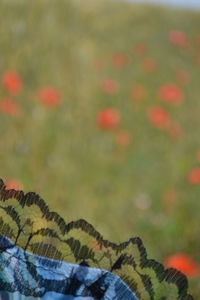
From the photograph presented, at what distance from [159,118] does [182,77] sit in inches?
30.1

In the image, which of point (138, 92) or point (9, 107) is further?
point (138, 92)

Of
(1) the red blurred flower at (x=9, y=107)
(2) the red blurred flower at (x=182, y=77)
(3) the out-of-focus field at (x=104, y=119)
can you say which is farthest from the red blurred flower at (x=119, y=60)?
(1) the red blurred flower at (x=9, y=107)

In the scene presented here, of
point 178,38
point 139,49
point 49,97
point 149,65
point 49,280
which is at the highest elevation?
point 178,38

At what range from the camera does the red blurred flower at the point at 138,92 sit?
5.32m

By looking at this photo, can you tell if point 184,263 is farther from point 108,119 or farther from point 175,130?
point 175,130

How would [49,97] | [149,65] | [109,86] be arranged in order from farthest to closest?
1. [149,65]
2. [109,86]
3. [49,97]

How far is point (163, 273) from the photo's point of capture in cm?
101

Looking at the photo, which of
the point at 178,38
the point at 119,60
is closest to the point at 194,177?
the point at 119,60

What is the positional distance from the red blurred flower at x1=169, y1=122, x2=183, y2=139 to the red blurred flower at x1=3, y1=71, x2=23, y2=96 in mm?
973

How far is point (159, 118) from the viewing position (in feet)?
16.9

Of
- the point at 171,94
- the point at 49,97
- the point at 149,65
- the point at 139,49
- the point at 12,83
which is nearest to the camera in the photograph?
the point at 12,83

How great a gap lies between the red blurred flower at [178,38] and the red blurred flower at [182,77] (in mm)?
499

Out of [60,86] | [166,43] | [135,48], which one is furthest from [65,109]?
[166,43]

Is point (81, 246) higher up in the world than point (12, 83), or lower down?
lower down
